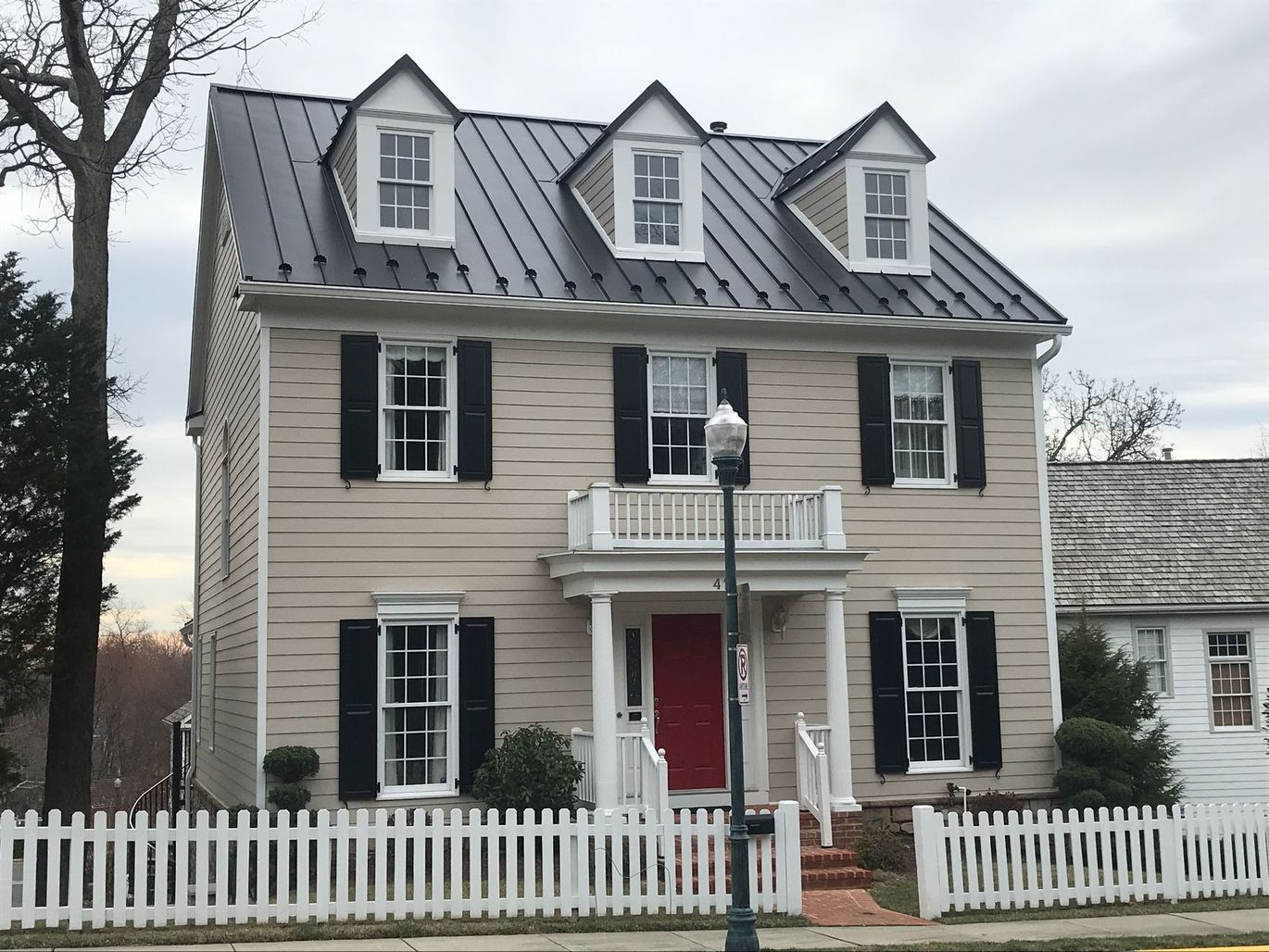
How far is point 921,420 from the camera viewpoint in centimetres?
1859

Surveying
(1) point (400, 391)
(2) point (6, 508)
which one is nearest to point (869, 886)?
(1) point (400, 391)

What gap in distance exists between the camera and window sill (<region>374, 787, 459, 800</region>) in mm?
15578

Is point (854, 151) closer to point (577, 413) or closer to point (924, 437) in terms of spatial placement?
point (924, 437)

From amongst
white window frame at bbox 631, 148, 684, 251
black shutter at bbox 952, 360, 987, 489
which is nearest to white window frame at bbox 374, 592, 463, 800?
white window frame at bbox 631, 148, 684, 251

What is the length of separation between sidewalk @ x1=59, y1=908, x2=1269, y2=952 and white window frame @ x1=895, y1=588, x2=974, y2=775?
478 cm

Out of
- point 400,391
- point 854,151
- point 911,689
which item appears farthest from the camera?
point 854,151

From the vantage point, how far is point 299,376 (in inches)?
627

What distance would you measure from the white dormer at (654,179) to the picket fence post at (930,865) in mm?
8825

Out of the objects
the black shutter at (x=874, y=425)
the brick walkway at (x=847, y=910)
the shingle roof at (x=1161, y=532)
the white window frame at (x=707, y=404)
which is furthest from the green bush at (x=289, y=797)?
the shingle roof at (x=1161, y=532)

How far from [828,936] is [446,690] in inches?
239

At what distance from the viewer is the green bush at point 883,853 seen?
1589 cm

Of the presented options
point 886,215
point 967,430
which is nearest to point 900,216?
point 886,215

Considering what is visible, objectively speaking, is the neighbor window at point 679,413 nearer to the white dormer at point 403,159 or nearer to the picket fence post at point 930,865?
the white dormer at point 403,159

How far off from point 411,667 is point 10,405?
5.56m
